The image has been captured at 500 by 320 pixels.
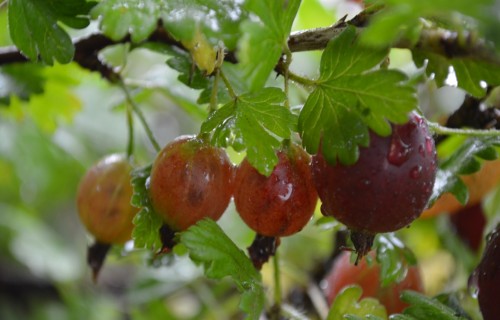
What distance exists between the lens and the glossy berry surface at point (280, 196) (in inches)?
28.1

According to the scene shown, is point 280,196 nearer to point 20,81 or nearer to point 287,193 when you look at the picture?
point 287,193

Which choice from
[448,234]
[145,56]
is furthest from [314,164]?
[145,56]

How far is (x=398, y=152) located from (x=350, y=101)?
7 cm

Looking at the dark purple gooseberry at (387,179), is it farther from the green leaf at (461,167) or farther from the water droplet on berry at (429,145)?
the green leaf at (461,167)

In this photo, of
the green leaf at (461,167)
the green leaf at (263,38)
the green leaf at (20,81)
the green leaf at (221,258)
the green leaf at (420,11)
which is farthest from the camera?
the green leaf at (20,81)

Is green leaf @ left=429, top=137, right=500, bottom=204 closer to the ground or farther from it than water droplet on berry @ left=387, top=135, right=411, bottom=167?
closer to the ground

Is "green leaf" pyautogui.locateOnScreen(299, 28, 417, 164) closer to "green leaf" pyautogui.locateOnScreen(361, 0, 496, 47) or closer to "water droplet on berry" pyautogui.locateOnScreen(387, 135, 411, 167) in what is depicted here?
"water droplet on berry" pyautogui.locateOnScreen(387, 135, 411, 167)

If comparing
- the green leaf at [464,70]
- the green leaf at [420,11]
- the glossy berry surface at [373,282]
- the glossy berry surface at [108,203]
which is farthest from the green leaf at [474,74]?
the glossy berry surface at [108,203]

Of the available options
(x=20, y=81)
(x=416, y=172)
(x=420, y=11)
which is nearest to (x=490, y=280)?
(x=416, y=172)

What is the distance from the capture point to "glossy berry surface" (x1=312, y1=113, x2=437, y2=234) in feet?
2.10

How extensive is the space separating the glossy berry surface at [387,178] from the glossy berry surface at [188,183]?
0.46ft

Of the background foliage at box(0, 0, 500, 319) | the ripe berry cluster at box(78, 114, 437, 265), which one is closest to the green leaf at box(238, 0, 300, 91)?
the background foliage at box(0, 0, 500, 319)

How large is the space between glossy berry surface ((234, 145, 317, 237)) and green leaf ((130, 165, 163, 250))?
0.10 m

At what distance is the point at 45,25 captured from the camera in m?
0.78
